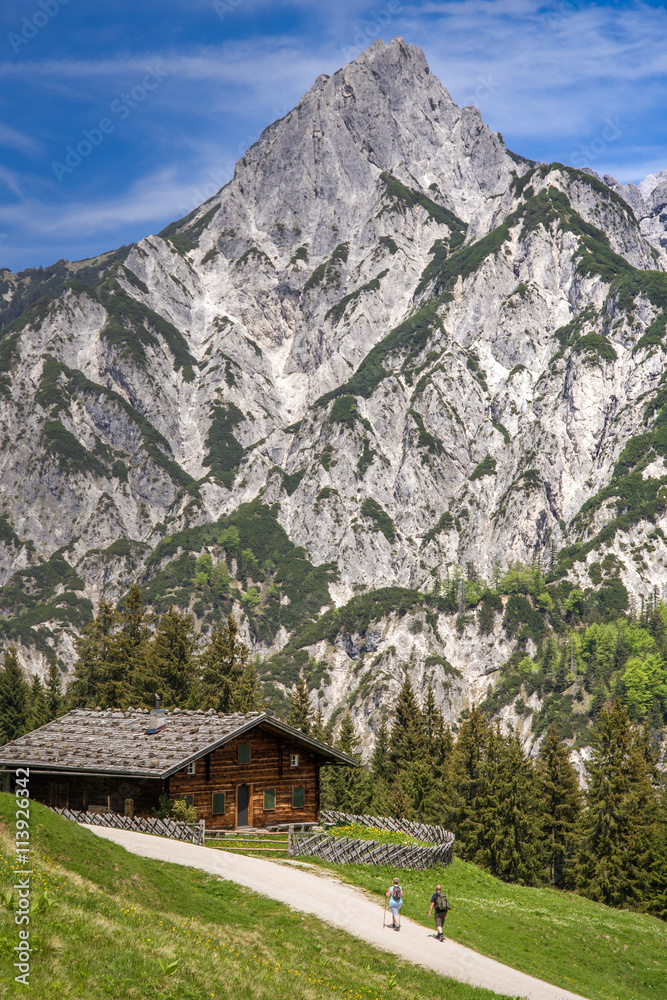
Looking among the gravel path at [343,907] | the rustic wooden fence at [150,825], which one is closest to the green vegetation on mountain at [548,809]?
the rustic wooden fence at [150,825]

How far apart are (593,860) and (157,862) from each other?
5186 cm

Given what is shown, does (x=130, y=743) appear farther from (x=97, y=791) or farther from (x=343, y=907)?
(x=343, y=907)

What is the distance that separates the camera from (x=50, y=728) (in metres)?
53.0

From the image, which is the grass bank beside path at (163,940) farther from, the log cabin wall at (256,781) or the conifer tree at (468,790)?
the conifer tree at (468,790)

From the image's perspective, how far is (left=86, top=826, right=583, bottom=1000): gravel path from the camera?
99.1 ft

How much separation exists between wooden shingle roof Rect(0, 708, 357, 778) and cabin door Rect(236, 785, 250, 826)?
12.3 ft

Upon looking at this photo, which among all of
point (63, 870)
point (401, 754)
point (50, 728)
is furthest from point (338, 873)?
point (401, 754)

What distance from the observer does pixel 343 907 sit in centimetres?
3409

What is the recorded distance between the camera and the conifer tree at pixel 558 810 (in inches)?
3255

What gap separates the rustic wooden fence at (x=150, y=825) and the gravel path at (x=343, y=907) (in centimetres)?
92

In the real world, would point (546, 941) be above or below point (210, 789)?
below

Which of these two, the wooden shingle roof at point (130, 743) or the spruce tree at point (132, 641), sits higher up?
the spruce tree at point (132, 641)

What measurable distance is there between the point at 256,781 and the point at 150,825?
8755 mm

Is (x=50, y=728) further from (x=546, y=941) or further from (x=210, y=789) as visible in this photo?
(x=546, y=941)
